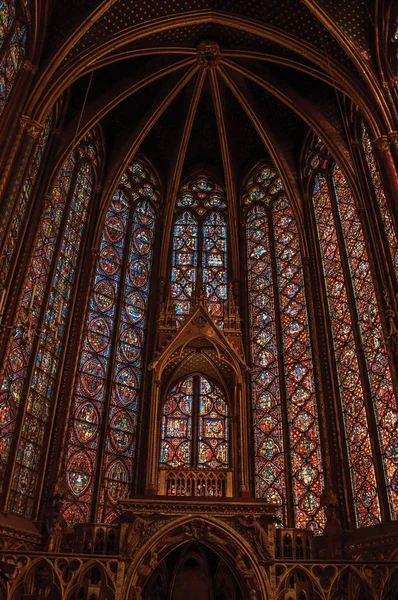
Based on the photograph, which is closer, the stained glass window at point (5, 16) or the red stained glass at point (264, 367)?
the stained glass window at point (5, 16)

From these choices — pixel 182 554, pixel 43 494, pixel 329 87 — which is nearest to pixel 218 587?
pixel 182 554

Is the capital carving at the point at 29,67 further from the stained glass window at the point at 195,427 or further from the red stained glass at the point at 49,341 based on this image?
the stained glass window at the point at 195,427

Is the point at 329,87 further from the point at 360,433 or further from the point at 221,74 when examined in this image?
the point at 360,433

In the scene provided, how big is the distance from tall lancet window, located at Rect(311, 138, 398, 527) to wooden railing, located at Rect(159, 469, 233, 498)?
2.65 meters

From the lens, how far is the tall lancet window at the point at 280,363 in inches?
480

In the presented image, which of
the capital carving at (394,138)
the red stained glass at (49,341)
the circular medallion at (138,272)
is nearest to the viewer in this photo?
the red stained glass at (49,341)

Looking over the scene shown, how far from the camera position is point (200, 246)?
16.2 meters

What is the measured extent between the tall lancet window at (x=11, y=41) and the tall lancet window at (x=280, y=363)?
711cm

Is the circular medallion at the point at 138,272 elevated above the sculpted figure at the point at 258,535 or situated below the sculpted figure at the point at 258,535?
above

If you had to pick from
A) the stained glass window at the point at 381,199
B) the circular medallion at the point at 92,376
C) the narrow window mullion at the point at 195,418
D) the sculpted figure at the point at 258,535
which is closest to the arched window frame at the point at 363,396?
the stained glass window at the point at 381,199

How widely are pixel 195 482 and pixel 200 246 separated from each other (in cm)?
750

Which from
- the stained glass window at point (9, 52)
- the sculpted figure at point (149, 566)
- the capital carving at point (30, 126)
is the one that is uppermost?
the stained glass window at point (9, 52)

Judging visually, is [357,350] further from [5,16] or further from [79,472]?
[5,16]

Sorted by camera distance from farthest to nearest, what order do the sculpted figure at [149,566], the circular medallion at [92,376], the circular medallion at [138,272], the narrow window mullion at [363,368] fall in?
the circular medallion at [138,272], the circular medallion at [92,376], the narrow window mullion at [363,368], the sculpted figure at [149,566]
